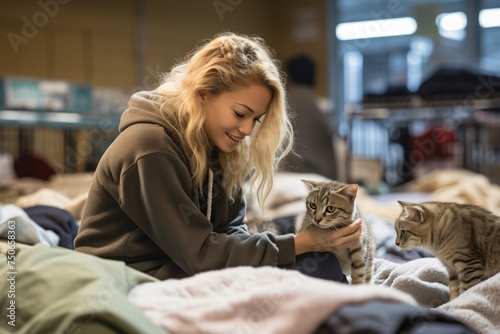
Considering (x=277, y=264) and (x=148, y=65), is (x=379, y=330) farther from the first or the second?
(x=148, y=65)

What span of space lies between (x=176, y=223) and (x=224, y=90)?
368 mm

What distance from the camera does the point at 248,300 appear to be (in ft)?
3.69

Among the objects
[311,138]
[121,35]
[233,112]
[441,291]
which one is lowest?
[311,138]

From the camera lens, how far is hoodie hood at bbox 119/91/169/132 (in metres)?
1.57

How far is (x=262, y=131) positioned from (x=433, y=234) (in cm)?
53

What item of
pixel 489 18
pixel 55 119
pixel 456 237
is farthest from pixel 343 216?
pixel 489 18

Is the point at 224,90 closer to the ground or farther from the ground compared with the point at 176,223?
farther from the ground

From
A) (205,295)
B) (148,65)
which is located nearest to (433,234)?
(205,295)

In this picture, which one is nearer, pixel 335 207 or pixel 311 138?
pixel 335 207

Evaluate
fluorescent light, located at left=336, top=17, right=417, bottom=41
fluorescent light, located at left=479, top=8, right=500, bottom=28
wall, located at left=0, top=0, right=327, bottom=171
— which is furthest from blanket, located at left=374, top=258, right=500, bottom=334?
fluorescent light, located at left=336, top=17, right=417, bottom=41

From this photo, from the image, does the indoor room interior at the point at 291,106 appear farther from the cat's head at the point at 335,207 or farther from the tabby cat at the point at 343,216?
the cat's head at the point at 335,207

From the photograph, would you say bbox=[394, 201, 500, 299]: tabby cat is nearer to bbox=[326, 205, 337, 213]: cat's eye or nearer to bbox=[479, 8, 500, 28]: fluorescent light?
bbox=[326, 205, 337, 213]: cat's eye

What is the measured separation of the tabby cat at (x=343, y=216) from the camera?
62.7 inches

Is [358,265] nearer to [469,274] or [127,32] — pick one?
[469,274]
